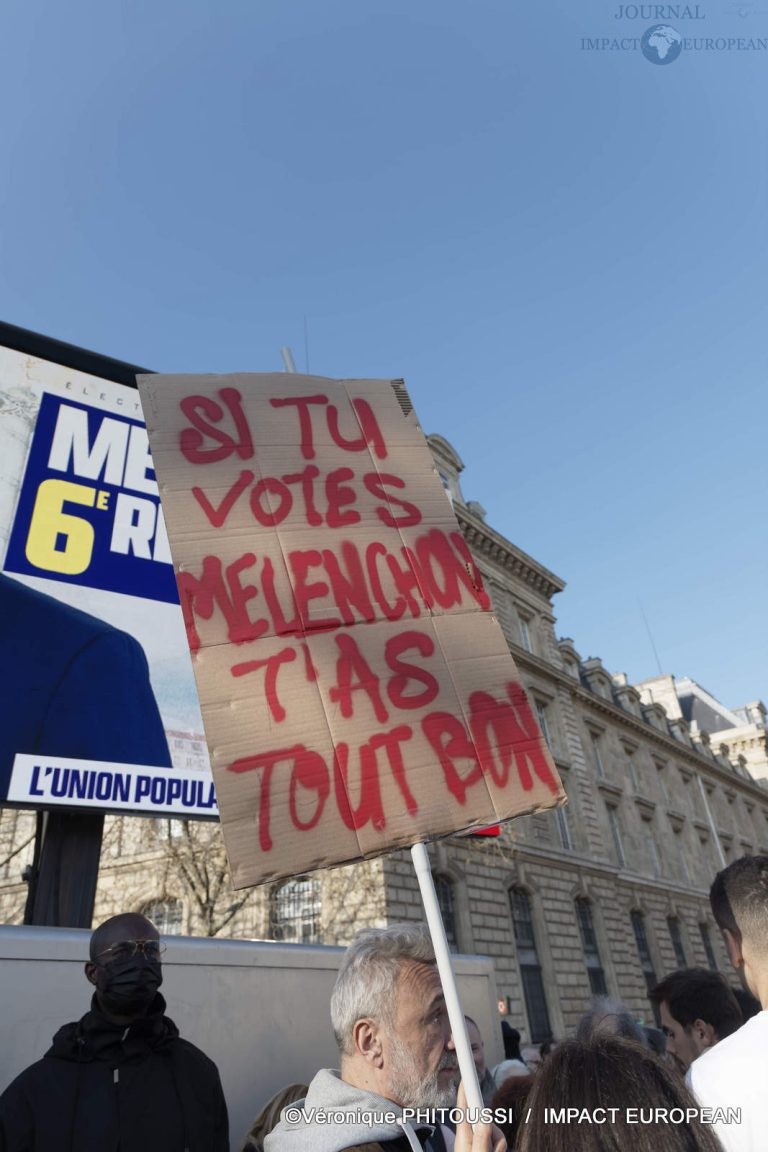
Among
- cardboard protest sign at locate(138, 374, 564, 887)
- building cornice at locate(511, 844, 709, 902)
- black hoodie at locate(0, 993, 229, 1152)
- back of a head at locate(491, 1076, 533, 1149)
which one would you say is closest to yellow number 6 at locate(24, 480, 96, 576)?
cardboard protest sign at locate(138, 374, 564, 887)

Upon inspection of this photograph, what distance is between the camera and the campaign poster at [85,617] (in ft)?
11.8

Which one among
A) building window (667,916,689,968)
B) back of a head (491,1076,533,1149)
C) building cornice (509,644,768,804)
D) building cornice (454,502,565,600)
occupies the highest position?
building cornice (454,502,565,600)

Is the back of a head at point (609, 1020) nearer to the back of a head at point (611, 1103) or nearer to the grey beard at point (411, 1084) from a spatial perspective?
the grey beard at point (411, 1084)

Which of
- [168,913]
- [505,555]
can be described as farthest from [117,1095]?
[505,555]

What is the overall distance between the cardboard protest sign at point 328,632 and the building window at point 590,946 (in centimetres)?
2083

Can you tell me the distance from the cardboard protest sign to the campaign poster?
181cm

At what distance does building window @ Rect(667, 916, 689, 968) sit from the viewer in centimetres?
2536

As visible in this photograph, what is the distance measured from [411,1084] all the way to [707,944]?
31490 millimetres

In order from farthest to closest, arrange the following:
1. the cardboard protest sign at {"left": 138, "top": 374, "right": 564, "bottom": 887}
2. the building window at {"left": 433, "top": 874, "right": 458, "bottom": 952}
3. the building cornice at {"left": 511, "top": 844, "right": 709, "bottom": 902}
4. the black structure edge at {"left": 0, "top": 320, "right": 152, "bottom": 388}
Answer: the building cornice at {"left": 511, "top": 844, "right": 709, "bottom": 902} < the building window at {"left": 433, "top": 874, "right": 458, "bottom": 952} < the black structure edge at {"left": 0, "top": 320, "right": 152, "bottom": 388} < the cardboard protest sign at {"left": 138, "top": 374, "right": 564, "bottom": 887}

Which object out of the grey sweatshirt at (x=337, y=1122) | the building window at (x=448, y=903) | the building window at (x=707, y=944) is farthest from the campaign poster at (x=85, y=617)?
the building window at (x=707, y=944)

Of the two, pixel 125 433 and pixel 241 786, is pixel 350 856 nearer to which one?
pixel 241 786

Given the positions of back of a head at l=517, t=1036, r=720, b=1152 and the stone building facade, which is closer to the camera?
back of a head at l=517, t=1036, r=720, b=1152

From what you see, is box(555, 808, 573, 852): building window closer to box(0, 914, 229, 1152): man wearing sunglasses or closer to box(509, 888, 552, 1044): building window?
box(509, 888, 552, 1044): building window

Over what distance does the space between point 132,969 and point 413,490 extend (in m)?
1.72
